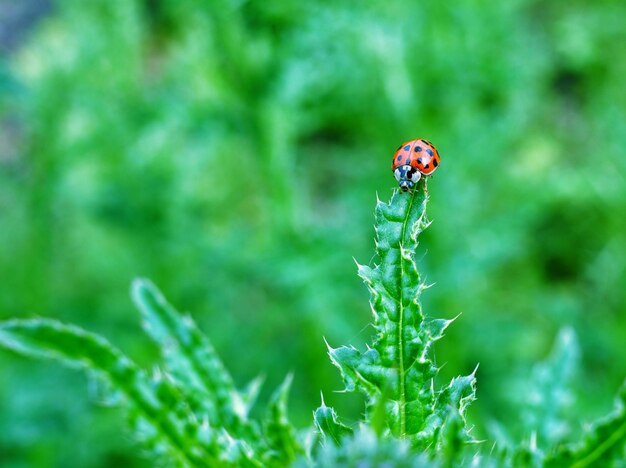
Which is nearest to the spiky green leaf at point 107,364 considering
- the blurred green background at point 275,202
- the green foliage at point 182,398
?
the green foliage at point 182,398

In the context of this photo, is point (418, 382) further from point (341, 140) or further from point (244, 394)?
point (341, 140)

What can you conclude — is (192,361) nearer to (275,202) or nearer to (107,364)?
(107,364)

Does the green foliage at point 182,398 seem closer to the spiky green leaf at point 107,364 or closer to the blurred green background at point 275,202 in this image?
the spiky green leaf at point 107,364

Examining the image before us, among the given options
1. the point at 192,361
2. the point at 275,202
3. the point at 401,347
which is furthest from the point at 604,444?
the point at 275,202

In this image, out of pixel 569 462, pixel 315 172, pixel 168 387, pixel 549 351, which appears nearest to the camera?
pixel 569 462

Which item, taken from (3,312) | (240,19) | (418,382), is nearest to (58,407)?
(3,312)

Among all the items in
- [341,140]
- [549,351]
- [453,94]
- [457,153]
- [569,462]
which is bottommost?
[569,462]
